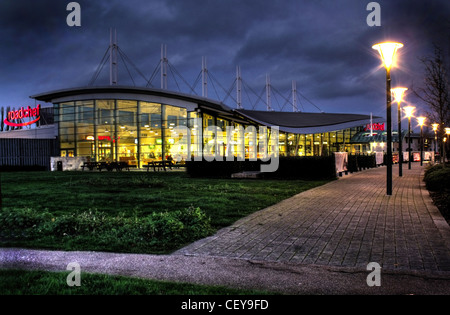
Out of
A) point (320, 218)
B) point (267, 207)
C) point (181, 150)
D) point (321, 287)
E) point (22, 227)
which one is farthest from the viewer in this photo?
point (181, 150)

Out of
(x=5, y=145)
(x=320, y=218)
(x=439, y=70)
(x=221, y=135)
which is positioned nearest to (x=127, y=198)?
(x=320, y=218)

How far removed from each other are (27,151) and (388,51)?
41.3 m

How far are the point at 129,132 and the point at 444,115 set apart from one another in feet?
96.2

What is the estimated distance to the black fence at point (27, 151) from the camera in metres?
42.0

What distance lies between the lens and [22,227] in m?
7.23

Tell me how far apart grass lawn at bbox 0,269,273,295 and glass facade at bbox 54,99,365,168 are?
1206 inches

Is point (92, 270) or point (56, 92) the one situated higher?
point (56, 92)

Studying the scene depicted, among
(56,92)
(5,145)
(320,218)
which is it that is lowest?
(320,218)

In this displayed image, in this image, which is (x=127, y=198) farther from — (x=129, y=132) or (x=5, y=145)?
(x=5, y=145)

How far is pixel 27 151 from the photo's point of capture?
42.7 metres

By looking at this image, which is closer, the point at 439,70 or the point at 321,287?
the point at 321,287

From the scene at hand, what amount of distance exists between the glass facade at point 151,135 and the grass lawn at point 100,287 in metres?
30.6

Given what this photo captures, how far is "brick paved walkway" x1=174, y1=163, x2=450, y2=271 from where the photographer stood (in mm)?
5039

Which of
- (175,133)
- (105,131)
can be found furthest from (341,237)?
(105,131)
